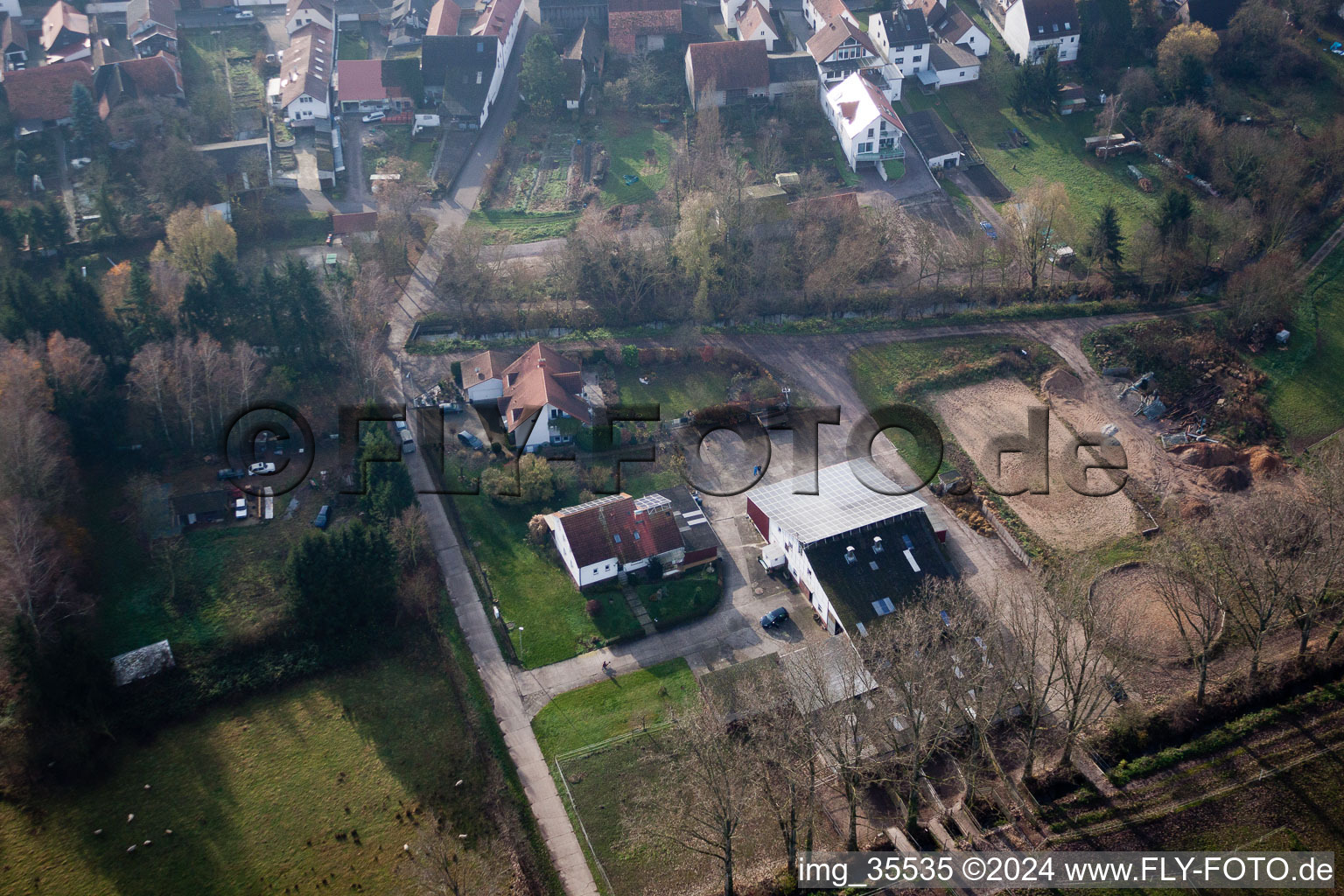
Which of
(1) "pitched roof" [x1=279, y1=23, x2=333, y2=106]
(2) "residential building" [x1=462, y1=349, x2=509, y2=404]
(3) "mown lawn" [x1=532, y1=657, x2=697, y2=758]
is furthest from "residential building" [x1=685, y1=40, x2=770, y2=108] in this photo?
(3) "mown lawn" [x1=532, y1=657, x2=697, y2=758]

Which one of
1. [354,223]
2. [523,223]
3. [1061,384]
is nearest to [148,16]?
[354,223]

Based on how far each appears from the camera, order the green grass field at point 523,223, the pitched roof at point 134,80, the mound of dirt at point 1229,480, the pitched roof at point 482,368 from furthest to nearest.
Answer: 1. the pitched roof at point 134,80
2. the green grass field at point 523,223
3. the pitched roof at point 482,368
4. the mound of dirt at point 1229,480

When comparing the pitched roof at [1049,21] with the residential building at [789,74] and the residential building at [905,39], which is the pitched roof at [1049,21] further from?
the residential building at [789,74]

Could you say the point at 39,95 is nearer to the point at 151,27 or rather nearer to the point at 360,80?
the point at 151,27

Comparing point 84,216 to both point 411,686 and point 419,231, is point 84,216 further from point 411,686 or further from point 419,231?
point 411,686

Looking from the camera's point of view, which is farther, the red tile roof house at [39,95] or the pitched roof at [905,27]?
the pitched roof at [905,27]

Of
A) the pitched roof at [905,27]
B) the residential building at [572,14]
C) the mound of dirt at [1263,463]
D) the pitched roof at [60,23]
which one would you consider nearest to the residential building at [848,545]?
the mound of dirt at [1263,463]

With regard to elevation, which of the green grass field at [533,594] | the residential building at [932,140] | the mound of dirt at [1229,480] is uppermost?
the residential building at [932,140]
